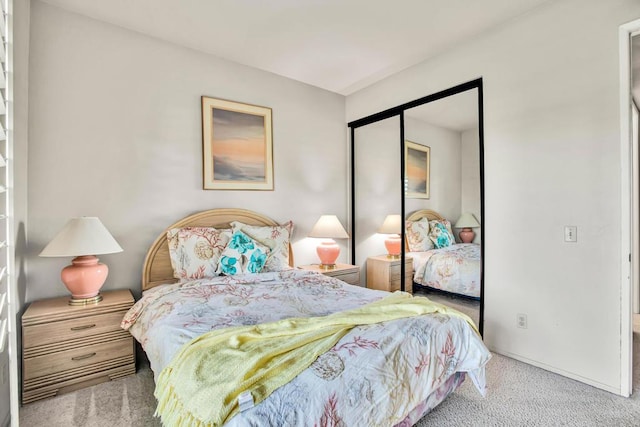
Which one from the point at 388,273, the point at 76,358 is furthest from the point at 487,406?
the point at 76,358

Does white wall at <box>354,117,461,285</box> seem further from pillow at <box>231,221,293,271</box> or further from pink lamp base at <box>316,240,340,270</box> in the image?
pillow at <box>231,221,293,271</box>

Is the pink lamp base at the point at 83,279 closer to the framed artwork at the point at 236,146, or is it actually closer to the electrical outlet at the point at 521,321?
the framed artwork at the point at 236,146

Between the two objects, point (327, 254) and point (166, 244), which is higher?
point (166, 244)

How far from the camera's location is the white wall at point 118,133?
8.10 ft

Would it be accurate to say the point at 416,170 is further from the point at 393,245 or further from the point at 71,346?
the point at 71,346

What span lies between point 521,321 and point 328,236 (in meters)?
1.90

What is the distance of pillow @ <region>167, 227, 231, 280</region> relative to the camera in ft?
8.93

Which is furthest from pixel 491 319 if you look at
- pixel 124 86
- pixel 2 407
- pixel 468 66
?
pixel 124 86

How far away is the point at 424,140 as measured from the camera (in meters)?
3.38

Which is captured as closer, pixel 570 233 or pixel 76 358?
pixel 76 358

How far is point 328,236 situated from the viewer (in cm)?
366

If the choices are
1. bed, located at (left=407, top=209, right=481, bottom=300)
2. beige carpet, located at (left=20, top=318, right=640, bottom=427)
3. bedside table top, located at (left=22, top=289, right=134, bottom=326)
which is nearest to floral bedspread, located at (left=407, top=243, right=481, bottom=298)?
bed, located at (left=407, top=209, right=481, bottom=300)

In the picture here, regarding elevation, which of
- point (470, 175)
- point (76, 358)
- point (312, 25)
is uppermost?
point (312, 25)

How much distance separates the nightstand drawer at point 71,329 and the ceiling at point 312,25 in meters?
2.26
